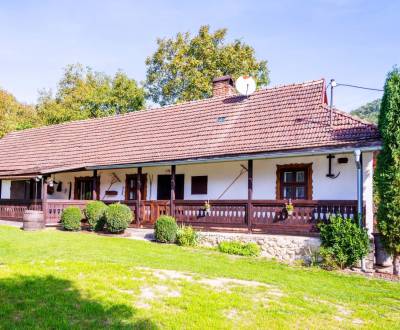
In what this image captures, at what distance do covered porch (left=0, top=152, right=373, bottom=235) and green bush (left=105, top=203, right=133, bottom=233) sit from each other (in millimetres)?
976

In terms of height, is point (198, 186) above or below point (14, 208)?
above

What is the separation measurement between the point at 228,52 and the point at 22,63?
51.7 feet

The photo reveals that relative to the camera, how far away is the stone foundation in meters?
11.5

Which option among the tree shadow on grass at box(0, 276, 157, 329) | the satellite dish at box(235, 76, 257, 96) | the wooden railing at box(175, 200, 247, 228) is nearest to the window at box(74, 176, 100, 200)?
the wooden railing at box(175, 200, 247, 228)

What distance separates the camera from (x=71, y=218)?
15320 millimetres

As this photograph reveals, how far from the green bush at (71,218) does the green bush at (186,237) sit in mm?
4410

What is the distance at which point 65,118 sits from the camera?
120ft

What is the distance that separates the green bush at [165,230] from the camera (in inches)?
524

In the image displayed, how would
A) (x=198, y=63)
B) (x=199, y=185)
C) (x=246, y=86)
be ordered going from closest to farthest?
(x=199, y=185) < (x=246, y=86) < (x=198, y=63)

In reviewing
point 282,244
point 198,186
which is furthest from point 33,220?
point 282,244

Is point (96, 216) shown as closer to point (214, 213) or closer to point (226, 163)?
point (214, 213)

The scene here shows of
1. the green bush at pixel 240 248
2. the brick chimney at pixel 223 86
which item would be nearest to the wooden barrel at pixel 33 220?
the green bush at pixel 240 248

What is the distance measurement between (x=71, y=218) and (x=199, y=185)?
5054mm

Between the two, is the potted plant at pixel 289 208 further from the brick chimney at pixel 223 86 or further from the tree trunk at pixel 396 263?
the brick chimney at pixel 223 86
